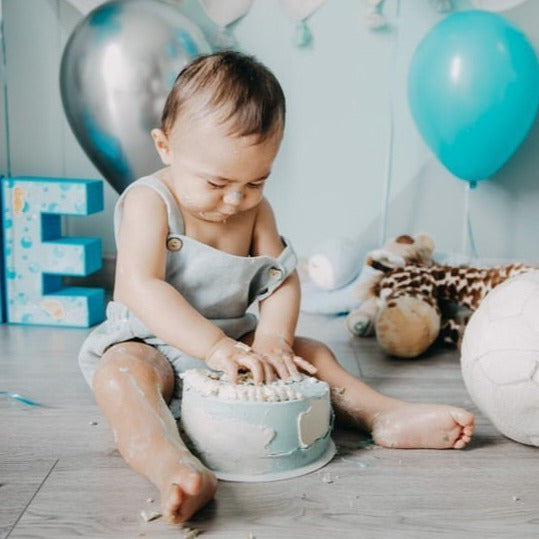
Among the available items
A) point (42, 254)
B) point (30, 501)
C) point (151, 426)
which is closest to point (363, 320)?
point (42, 254)

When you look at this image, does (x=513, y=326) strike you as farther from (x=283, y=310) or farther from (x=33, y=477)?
(x=33, y=477)

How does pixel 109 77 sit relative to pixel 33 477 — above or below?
above

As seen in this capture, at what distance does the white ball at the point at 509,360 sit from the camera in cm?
105

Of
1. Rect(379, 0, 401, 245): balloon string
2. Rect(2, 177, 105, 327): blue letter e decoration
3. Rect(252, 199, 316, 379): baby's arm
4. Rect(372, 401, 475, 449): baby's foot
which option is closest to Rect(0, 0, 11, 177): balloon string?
Rect(2, 177, 105, 327): blue letter e decoration

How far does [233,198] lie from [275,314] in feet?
0.70

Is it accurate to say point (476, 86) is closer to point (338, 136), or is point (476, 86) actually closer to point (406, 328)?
point (338, 136)

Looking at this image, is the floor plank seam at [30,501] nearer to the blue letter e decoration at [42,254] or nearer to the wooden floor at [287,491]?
the wooden floor at [287,491]

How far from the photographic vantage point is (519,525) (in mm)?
883

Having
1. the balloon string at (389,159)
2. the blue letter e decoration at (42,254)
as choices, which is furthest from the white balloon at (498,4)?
the blue letter e decoration at (42,254)

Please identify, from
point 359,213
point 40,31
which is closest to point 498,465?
point 359,213

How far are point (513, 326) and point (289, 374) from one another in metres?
0.31

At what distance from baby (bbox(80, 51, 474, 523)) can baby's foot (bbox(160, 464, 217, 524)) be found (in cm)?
A: 6

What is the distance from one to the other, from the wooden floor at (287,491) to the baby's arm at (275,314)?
14 centimetres

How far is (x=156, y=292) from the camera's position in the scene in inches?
44.4
